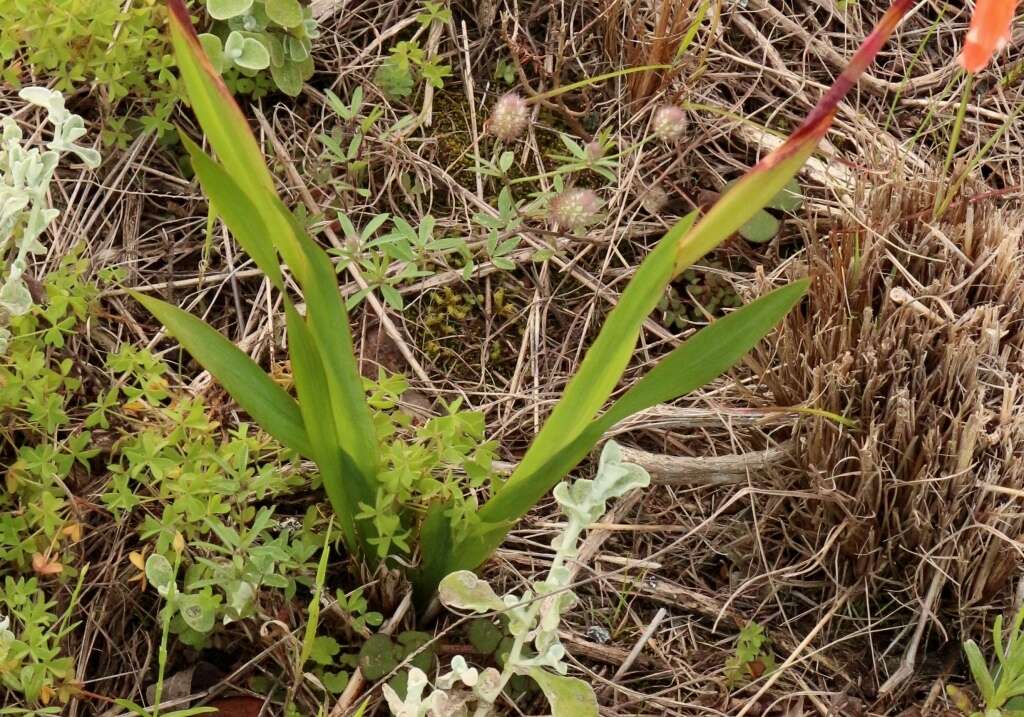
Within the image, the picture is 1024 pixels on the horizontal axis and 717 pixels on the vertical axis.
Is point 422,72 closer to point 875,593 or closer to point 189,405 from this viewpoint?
point 189,405

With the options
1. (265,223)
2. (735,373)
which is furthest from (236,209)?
(735,373)

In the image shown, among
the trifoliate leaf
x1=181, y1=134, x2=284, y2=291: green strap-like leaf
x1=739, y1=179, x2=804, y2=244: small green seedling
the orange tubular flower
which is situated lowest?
the trifoliate leaf

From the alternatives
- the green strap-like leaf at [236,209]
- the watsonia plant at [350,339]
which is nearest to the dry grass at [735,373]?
the watsonia plant at [350,339]

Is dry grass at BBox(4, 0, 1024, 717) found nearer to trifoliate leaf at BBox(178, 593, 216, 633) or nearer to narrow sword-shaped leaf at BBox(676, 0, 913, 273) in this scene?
trifoliate leaf at BBox(178, 593, 216, 633)

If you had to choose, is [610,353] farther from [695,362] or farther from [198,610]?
[198,610]

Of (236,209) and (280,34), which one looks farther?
(280,34)

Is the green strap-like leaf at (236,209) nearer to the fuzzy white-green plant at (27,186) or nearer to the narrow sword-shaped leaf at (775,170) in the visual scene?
the fuzzy white-green plant at (27,186)

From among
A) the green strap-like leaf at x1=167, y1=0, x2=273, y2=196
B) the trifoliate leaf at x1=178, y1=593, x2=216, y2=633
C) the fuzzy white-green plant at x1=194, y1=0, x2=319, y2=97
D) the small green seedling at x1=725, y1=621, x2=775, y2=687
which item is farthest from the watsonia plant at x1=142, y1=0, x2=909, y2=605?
the fuzzy white-green plant at x1=194, y1=0, x2=319, y2=97

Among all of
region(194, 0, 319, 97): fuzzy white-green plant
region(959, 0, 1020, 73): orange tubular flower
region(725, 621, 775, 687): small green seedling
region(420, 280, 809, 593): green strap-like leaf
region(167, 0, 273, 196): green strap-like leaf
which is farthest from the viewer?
region(194, 0, 319, 97): fuzzy white-green plant
